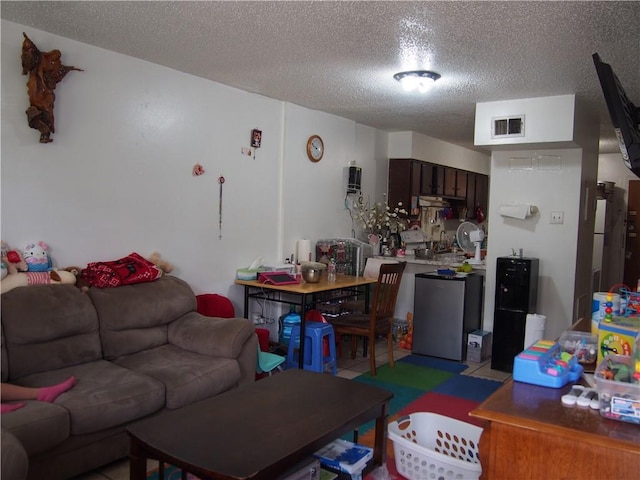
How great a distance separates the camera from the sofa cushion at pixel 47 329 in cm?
277

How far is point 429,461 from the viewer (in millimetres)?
2312

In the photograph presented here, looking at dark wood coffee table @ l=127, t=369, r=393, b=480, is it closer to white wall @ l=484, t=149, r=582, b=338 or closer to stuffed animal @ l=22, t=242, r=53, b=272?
stuffed animal @ l=22, t=242, r=53, b=272

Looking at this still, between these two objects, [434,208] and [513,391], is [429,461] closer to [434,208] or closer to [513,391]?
[513,391]

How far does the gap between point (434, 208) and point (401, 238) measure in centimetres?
139

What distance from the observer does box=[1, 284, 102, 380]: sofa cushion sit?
277 centimetres

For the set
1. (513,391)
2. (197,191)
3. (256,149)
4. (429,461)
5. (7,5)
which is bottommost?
(429,461)

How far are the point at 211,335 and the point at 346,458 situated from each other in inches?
56.5

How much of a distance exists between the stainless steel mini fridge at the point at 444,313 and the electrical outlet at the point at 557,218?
903mm

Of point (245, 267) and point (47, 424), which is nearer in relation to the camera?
point (47, 424)

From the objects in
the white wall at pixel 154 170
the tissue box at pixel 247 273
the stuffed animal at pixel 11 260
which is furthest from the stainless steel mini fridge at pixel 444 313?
the stuffed animal at pixel 11 260

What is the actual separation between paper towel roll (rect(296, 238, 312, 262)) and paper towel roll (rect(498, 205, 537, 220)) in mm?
2008

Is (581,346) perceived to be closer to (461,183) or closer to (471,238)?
(471,238)

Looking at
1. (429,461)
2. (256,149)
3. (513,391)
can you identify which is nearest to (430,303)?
(256,149)

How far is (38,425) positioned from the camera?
90.6 inches
